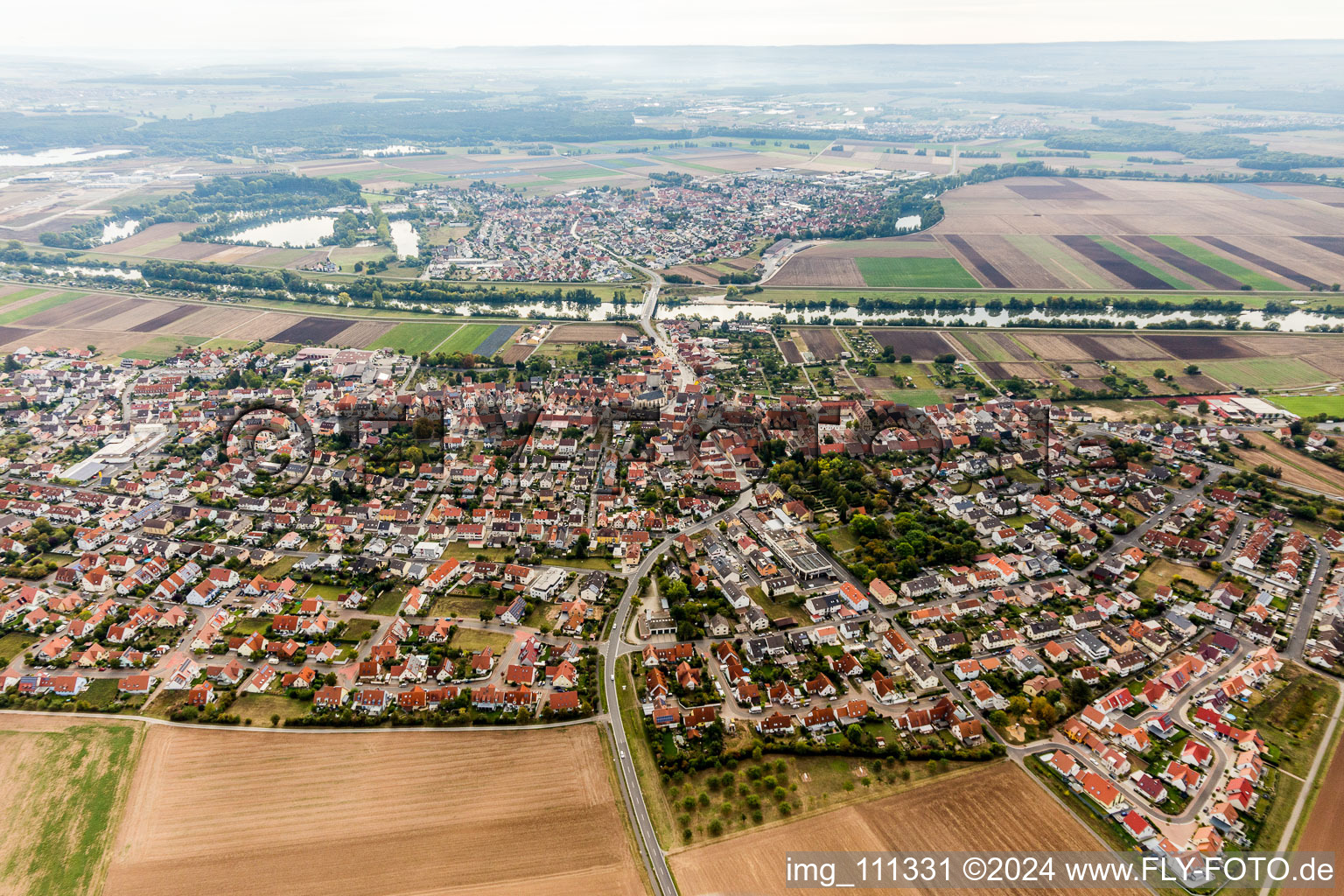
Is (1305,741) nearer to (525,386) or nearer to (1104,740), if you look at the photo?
(1104,740)

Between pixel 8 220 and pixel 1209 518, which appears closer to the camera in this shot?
pixel 1209 518

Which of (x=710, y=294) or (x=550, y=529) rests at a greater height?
(x=710, y=294)

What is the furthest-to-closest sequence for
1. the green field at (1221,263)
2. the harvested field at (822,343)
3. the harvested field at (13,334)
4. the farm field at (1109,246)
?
1. the farm field at (1109,246)
2. the green field at (1221,263)
3. the harvested field at (13,334)
4. the harvested field at (822,343)

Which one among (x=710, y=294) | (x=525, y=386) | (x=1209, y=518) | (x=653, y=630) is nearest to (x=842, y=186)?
(x=710, y=294)

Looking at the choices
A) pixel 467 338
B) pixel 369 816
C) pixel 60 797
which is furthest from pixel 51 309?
pixel 369 816

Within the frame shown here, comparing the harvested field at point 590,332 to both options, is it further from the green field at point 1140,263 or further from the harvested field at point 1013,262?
the green field at point 1140,263

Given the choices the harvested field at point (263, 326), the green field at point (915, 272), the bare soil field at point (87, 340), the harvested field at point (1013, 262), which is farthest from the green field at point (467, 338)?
the harvested field at point (1013, 262)
